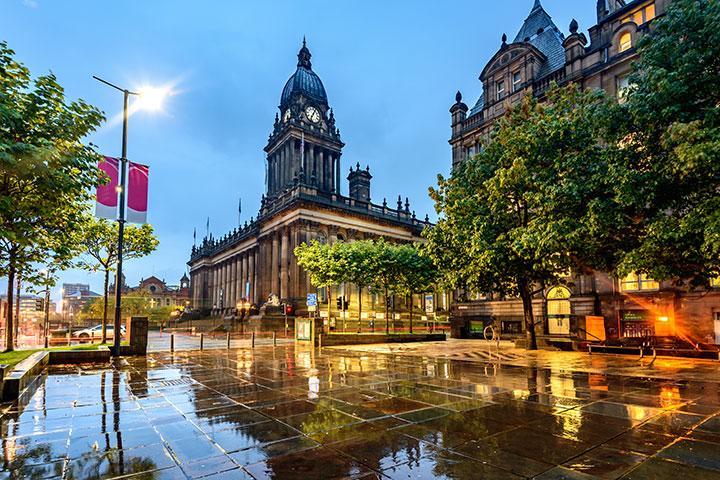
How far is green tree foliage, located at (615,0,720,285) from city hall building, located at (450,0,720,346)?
12.6 feet

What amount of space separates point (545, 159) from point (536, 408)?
1343 centimetres

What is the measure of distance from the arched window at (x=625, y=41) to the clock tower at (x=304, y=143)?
166 feet

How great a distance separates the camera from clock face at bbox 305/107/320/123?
259 feet

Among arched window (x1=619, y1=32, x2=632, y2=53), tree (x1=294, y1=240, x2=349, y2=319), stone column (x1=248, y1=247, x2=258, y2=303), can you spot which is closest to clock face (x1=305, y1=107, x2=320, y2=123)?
stone column (x1=248, y1=247, x2=258, y2=303)

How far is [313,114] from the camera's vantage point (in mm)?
79750

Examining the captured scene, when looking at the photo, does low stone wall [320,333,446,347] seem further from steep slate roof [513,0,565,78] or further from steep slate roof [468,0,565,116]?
steep slate roof [513,0,565,78]

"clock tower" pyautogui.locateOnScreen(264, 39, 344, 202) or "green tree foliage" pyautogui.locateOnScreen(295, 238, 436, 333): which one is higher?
"clock tower" pyautogui.locateOnScreen(264, 39, 344, 202)

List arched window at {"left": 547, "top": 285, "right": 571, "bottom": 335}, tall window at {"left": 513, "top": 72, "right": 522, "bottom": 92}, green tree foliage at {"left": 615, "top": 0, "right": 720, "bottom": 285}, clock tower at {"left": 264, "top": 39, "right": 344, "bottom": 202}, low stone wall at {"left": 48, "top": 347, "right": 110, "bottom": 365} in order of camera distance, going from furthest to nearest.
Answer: clock tower at {"left": 264, "top": 39, "right": 344, "bottom": 202} → tall window at {"left": 513, "top": 72, "right": 522, "bottom": 92} → arched window at {"left": 547, "top": 285, "right": 571, "bottom": 335} → low stone wall at {"left": 48, "top": 347, "right": 110, "bottom": 365} → green tree foliage at {"left": 615, "top": 0, "right": 720, "bottom": 285}

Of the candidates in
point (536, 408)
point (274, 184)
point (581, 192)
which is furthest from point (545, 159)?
point (274, 184)

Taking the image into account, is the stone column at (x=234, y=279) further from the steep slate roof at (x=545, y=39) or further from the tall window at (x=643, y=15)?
the tall window at (x=643, y=15)

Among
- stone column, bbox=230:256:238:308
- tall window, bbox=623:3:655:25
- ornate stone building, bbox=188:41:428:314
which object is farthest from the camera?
stone column, bbox=230:256:238:308

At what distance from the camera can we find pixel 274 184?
80.4m

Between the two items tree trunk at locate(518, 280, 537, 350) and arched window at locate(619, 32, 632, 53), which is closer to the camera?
tree trunk at locate(518, 280, 537, 350)

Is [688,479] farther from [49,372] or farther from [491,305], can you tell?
[491,305]
